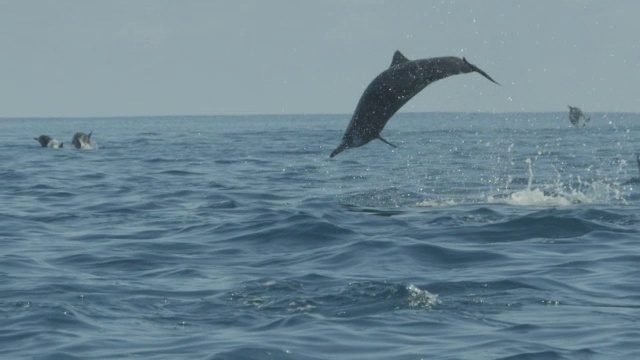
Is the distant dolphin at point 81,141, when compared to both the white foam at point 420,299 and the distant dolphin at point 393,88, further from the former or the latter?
the white foam at point 420,299

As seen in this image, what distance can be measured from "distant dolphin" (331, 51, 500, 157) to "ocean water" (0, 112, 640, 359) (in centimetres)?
136

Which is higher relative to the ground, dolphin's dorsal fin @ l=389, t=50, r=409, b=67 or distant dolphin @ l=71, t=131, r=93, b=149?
dolphin's dorsal fin @ l=389, t=50, r=409, b=67

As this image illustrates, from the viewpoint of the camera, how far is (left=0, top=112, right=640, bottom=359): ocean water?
9703mm

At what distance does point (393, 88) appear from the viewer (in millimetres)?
15312

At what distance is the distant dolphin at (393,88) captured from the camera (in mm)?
14414

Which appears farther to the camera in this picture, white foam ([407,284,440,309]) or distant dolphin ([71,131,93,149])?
distant dolphin ([71,131,93,149])

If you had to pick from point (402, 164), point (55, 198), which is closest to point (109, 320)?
point (55, 198)

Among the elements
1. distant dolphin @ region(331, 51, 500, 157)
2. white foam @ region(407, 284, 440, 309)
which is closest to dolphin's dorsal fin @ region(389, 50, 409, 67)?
distant dolphin @ region(331, 51, 500, 157)

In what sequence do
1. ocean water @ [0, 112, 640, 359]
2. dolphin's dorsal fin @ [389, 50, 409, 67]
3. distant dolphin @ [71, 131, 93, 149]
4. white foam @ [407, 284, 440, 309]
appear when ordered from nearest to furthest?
ocean water @ [0, 112, 640, 359] → white foam @ [407, 284, 440, 309] → dolphin's dorsal fin @ [389, 50, 409, 67] → distant dolphin @ [71, 131, 93, 149]

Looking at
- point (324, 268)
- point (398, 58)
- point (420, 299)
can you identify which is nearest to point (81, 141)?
point (398, 58)

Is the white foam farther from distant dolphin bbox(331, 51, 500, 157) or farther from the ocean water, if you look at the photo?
distant dolphin bbox(331, 51, 500, 157)

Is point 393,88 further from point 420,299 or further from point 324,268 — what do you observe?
point 420,299

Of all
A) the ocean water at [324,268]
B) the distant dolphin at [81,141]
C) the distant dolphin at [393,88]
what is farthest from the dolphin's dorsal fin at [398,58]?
the distant dolphin at [81,141]

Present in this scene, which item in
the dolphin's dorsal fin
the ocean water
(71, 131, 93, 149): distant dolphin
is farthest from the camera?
(71, 131, 93, 149): distant dolphin
